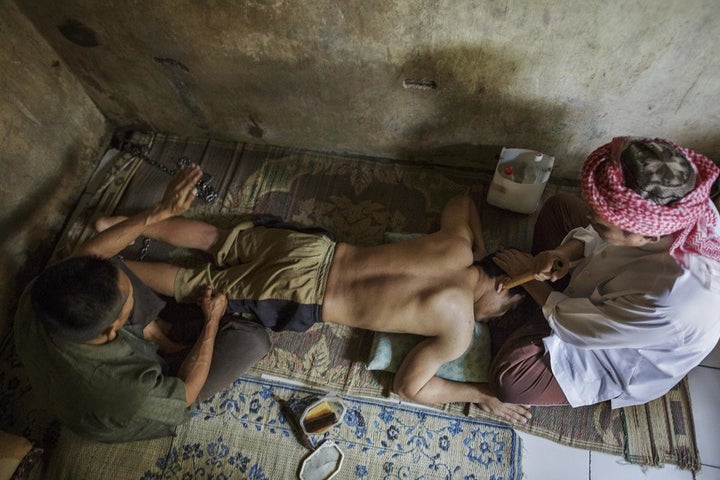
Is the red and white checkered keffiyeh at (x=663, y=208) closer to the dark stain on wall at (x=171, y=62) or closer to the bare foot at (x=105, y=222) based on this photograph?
the dark stain on wall at (x=171, y=62)

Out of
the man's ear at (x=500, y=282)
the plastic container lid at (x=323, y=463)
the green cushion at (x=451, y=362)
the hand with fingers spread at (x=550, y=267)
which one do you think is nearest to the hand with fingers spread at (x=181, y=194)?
the green cushion at (x=451, y=362)

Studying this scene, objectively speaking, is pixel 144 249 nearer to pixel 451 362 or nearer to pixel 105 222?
pixel 105 222

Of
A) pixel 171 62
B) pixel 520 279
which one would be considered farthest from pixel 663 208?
pixel 171 62

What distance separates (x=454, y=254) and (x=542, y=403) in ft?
2.36

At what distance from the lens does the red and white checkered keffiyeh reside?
3.92ft

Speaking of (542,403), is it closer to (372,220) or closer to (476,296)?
(476,296)

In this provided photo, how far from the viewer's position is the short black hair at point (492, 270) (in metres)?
1.77

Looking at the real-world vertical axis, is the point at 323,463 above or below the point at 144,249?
below

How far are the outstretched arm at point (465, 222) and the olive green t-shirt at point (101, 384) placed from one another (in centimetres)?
128

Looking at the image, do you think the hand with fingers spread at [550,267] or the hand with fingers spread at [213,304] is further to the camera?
the hand with fingers spread at [213,304]

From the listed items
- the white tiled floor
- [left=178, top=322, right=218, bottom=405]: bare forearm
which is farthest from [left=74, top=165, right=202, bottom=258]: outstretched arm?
the white tiled floor

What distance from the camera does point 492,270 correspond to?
1768mm

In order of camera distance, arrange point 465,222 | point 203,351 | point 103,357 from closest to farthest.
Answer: point 103,357 < point 203,351 < point 465,222

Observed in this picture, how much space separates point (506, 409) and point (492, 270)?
2.05ft
